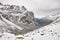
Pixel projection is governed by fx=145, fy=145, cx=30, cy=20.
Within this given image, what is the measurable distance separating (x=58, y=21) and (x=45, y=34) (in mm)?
697

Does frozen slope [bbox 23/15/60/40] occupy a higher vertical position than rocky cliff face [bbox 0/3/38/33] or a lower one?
lower

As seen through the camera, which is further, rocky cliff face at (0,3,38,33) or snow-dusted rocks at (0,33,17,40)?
rocky cliff face at (0,3,38,33)

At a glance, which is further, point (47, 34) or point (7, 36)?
point (7, 36)

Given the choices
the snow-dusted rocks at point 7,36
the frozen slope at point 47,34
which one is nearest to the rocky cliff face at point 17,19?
the snow-dusted rocks at point 7,36

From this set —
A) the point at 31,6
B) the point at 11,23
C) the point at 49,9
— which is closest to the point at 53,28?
the point at 49,9

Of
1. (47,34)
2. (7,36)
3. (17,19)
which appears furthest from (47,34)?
(17,19)

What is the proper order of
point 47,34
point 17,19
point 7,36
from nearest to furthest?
point 47,34, point 7,36, point 17,19

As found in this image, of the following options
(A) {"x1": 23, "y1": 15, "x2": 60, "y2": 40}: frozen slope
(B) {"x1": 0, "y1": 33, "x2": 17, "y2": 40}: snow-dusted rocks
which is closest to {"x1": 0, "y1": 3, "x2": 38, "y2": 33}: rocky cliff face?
(B) {"x1": 0, "y1": 33, "x2": 17, "y2": 40}: snow-dusted rocks

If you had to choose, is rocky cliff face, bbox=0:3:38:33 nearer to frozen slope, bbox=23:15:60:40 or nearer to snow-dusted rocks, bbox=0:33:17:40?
snow-dusted rocks, bbox=0:33:17:40

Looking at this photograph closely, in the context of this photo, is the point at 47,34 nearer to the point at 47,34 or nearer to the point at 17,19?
the point at 47,34

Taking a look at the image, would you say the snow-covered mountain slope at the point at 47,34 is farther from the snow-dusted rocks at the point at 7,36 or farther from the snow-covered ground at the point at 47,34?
the snow-dusted rocks at the point at 7,36

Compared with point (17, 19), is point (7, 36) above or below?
below

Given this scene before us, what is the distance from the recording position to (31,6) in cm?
429

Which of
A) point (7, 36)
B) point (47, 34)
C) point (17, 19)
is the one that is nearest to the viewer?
point (47, 34)
